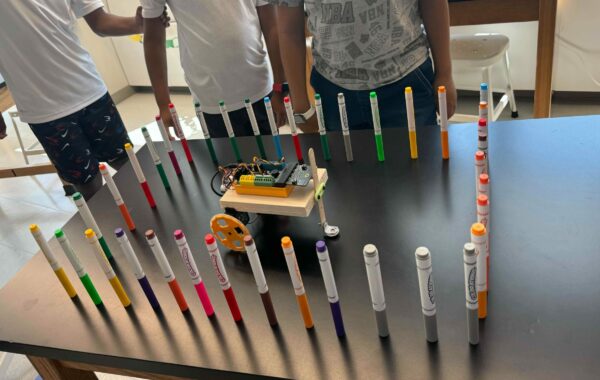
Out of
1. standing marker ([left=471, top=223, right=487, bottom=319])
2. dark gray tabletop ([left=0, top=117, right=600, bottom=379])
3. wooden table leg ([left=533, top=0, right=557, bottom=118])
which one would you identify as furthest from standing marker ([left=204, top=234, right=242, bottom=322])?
wooden table leg ([left=533, top=0, right=557, bottom=118])

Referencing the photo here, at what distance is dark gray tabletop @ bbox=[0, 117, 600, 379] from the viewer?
723 millimetres

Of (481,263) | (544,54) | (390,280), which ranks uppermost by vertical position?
(481,263)

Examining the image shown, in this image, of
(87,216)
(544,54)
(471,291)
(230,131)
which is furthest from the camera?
(544,54)

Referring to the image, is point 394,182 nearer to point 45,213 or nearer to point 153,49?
point 153,49

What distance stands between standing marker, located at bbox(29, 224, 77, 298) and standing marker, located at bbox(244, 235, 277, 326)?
1.37 ft

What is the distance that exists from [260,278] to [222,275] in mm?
66

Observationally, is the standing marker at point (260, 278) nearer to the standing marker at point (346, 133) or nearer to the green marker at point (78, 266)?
the green marker at point (78, 266)

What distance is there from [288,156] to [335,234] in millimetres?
362

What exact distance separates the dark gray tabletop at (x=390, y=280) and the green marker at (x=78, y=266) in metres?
0.03

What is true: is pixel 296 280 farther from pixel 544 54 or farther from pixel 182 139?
pixel 544 54

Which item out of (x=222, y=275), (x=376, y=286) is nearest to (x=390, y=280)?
(x=376, y=286)

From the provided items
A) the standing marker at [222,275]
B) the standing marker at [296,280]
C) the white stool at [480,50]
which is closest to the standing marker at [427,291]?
the standing marker at [296,280]

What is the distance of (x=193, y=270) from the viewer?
820 millimetres

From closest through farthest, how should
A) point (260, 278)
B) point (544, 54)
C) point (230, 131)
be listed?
point (260, 278) < point (230, 131) < point (544, 54)
